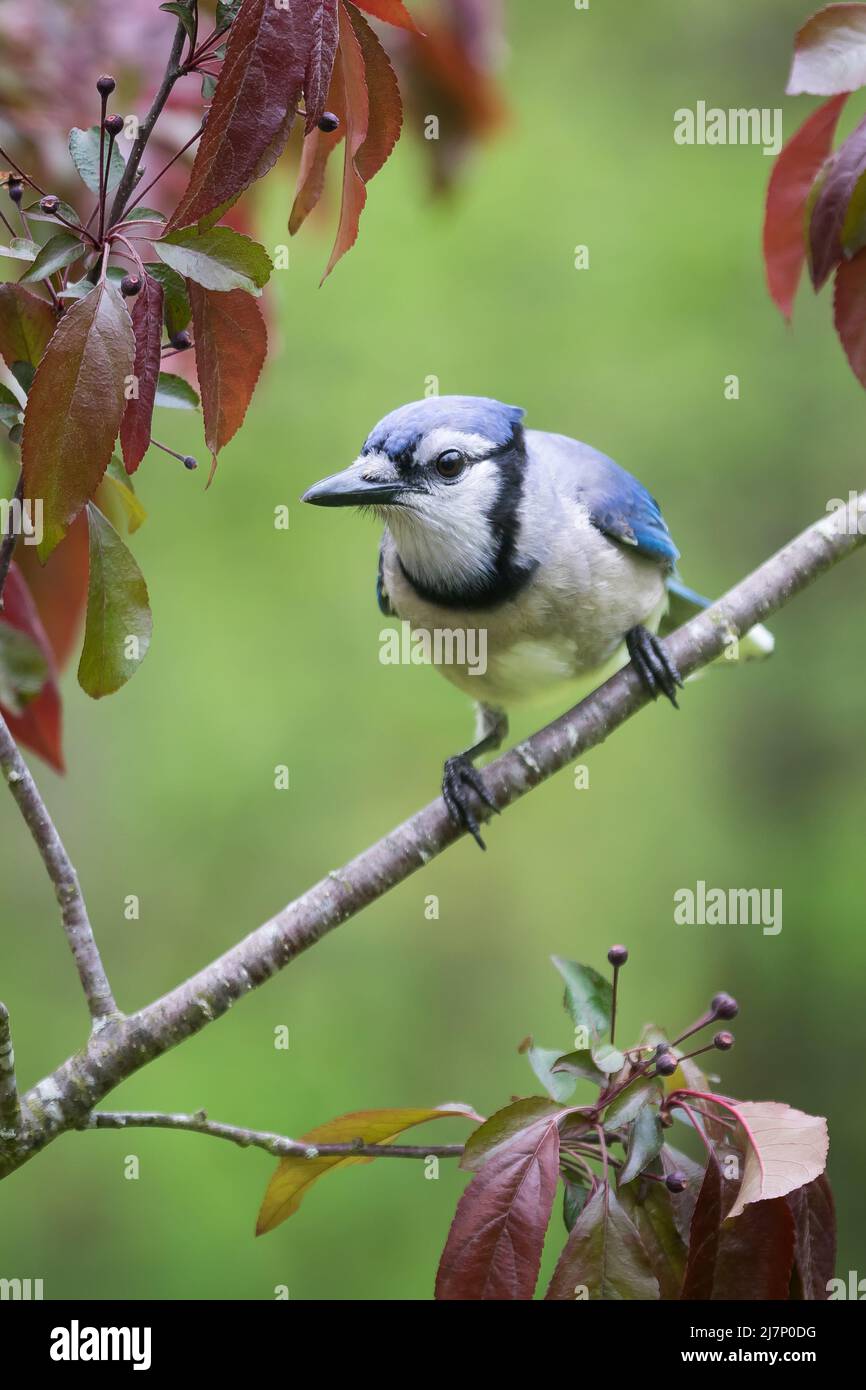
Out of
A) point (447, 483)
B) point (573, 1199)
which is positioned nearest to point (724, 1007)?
point (573, 1199)

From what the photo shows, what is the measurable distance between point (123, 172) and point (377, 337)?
3201mm

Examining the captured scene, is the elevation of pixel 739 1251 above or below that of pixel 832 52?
below

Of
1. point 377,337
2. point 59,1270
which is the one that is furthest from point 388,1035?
point 377,337

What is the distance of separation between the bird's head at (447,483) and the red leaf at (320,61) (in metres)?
0.90

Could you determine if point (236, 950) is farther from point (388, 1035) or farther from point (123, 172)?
point (388, 1035)

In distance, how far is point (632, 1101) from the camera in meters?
1.34

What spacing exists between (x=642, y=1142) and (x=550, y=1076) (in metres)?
0.14

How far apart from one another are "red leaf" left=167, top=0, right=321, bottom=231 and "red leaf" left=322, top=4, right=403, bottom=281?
0.11 metres

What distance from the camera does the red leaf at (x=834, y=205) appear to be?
151 cm

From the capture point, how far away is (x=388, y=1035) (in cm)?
414

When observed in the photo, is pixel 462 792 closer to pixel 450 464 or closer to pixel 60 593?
pixel 450 464

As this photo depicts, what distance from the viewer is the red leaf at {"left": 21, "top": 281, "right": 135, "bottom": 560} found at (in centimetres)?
111

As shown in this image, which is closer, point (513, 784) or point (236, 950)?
point (236, 950)

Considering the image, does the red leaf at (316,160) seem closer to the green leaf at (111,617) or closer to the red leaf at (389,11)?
the red leaf at (389,11)
